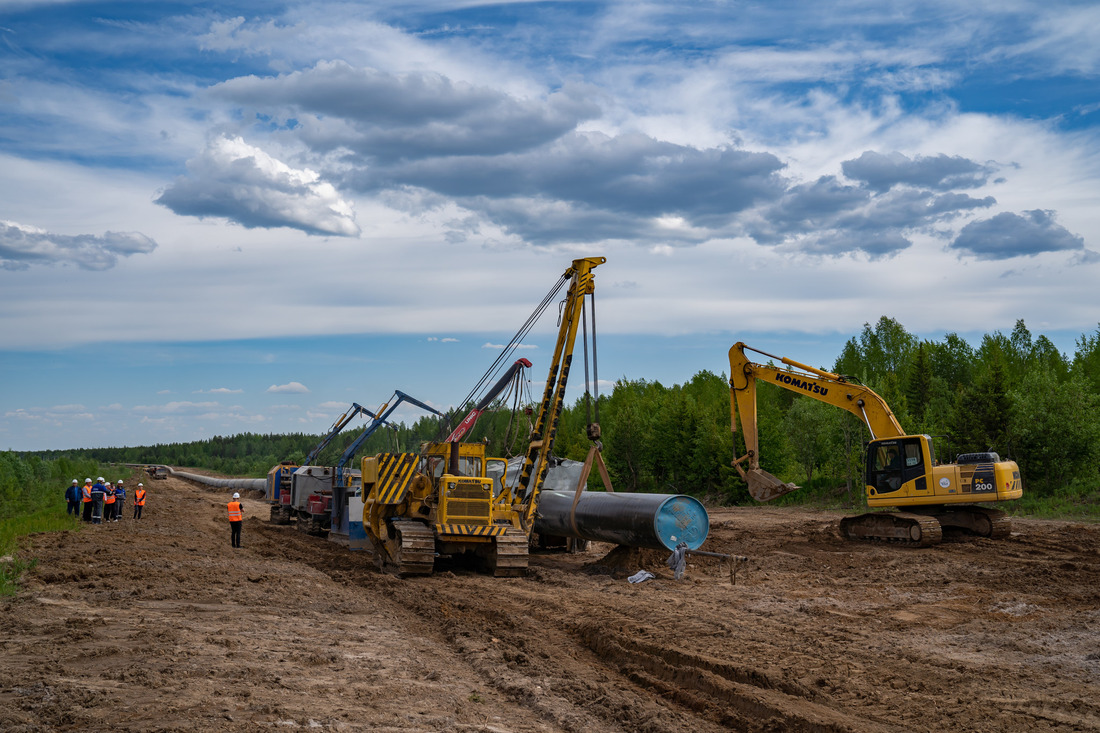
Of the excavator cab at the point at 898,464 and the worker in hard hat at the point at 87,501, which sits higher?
the excavator cab at the point at 898,464

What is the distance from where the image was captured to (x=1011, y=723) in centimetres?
789

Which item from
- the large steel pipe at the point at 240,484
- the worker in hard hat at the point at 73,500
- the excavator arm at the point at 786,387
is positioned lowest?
the large steel pipe at the point at 240,484

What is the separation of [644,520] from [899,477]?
9.84 meters

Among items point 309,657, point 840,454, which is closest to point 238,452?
point 840,454

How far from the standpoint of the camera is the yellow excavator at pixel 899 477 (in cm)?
2345

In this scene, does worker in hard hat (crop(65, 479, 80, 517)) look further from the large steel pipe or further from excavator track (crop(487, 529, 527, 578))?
the large steel pipe

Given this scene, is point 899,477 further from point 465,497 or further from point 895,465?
point 465,497

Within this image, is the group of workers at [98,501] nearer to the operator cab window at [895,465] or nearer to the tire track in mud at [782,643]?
the tire track in mud at [782,643]

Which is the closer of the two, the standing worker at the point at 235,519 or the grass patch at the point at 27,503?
the grass patch at the point at 27,503

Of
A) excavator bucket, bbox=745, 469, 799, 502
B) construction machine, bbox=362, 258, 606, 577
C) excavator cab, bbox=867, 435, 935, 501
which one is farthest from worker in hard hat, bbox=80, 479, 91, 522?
excavator cab, bbox=867, 435, 935, 501

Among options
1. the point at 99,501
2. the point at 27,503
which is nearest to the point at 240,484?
the point at 27,503

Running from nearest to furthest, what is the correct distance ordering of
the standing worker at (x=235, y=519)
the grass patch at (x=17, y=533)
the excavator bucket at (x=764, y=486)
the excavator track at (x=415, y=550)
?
the grass patch at (x=17, y=533) < the excavator track at (x=415, y=550) < the excavator bucket at (x=764, y=486) < the standing worker at (x=235, y=519)

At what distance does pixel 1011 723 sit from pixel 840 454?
40293 millimetres

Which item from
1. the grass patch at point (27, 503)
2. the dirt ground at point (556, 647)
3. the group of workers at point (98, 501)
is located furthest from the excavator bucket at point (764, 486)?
the group of workers at point (98, 501)
